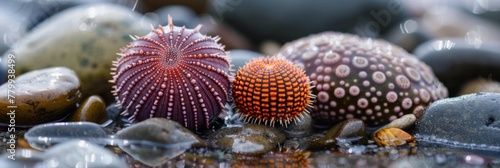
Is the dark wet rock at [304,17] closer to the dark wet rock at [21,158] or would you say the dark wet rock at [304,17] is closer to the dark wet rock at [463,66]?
the dark wet rock at [463,66]

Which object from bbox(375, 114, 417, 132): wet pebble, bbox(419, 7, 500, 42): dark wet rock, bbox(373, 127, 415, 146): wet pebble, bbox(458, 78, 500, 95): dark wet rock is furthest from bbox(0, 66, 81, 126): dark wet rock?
bbox(419, 7, 500, 42): dark wet rock

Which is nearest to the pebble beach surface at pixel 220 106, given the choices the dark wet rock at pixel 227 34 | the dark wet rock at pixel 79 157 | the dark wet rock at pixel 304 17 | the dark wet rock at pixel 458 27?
the dark wet rock at pixel 79 157

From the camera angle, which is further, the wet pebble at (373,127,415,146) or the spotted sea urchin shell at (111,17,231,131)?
the wet pebble at (373,127,415,146)

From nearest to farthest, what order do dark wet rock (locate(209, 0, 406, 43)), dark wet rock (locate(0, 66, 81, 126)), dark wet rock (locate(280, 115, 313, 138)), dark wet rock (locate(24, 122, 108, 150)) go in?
1. dark wet rock (locate(24, 122, 108, 150))
2. dark wet rock (locate(0, 66, 81, 126))
3. dark wet rock (locate(280, 115, 313, 138))
4. dark wet rock (locate(209, 0, 406, 43))

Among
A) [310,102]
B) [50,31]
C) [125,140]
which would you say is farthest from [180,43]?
[50,31]

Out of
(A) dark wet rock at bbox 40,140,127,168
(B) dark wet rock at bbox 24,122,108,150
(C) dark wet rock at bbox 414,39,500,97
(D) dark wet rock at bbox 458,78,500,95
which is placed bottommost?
(A) dark wet rock at bbox 40,140,127,168

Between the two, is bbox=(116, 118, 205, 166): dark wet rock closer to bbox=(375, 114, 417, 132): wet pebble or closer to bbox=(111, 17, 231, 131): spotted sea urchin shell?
bbox=(111, 17, 231, 131): spotted sea urchin shell

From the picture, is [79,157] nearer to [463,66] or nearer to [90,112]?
[90,112]
